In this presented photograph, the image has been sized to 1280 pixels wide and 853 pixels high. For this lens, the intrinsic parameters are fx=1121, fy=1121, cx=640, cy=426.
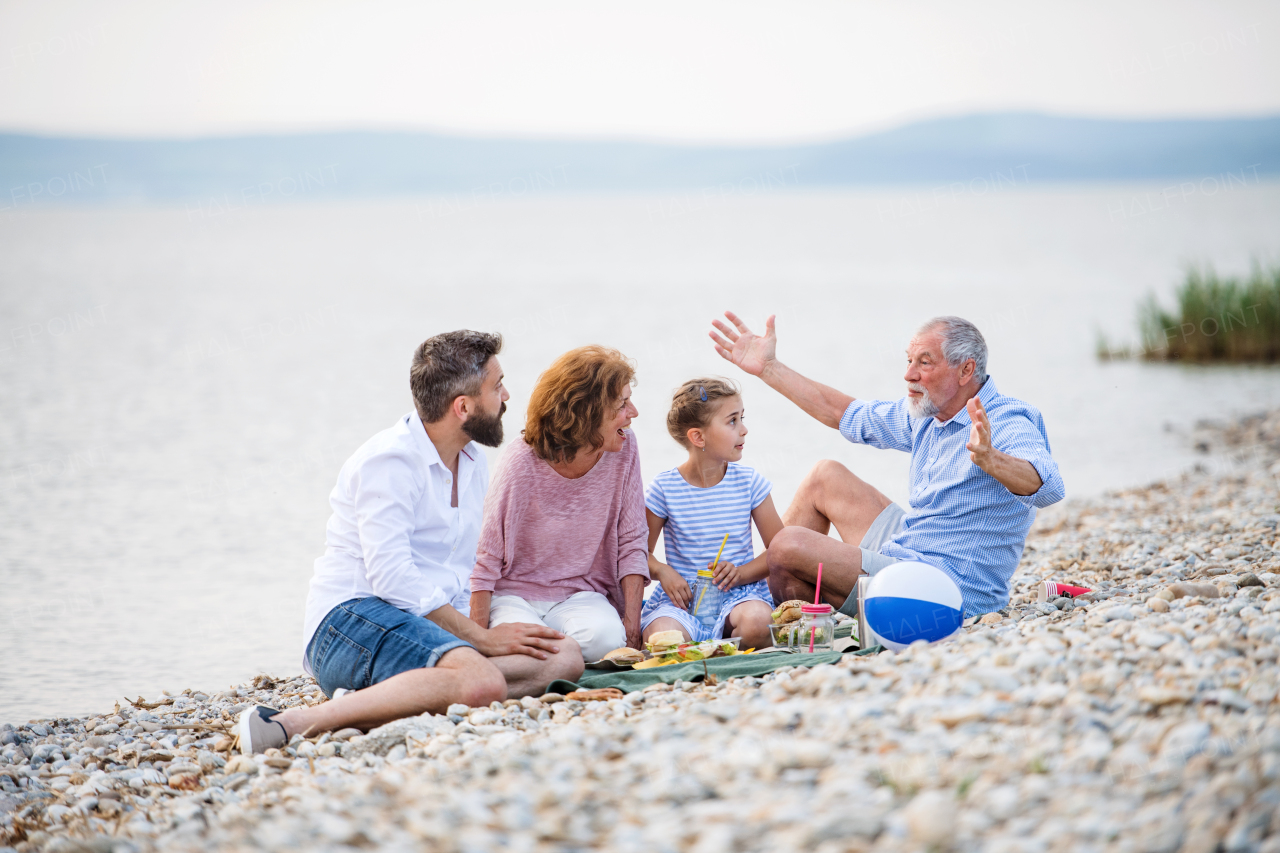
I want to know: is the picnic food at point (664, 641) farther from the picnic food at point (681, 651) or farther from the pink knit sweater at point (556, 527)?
the pink knit sweater at point (556, 527)

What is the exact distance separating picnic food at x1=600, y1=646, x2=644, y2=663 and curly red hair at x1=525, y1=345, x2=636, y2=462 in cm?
87

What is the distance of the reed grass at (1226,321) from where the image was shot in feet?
57.9

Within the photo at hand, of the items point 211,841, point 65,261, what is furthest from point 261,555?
point 65,261

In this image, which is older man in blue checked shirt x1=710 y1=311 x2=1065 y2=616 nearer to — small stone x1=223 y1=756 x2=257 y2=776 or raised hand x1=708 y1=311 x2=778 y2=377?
raised hand x1=708 y1=311 x2=778 y2=377

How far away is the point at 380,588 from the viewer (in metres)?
4.30

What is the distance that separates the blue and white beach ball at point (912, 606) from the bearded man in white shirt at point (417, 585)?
1.24 metres

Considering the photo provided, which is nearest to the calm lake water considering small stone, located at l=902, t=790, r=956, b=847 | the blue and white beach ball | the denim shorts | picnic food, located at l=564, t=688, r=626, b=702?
the denim shorts

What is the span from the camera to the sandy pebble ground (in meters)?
2.51

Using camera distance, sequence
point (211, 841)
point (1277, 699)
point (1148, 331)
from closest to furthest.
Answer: point (211, 841), point (1277, 699), point (1148, 331)

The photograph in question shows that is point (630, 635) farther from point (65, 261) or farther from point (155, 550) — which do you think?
point (65, 261)

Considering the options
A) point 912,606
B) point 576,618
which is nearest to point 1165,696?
point 912,606

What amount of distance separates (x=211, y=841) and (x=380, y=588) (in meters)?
1.58

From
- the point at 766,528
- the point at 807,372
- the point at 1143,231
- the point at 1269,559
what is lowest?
the point at 1269,559

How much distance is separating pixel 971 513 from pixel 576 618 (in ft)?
5.86
